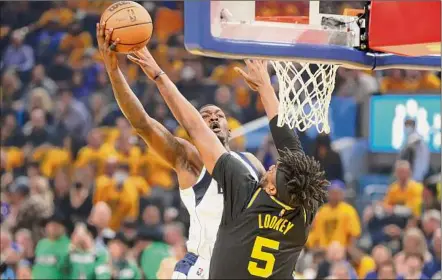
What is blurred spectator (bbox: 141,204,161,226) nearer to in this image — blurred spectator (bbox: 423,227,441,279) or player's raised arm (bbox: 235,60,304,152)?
blurred spectator (bbox: 423,227,441,279)

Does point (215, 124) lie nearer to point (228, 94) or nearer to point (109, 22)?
point (109, 22)

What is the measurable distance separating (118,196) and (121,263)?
1.55 m

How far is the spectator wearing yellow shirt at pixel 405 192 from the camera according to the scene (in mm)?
10039

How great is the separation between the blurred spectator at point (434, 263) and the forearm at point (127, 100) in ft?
14.6

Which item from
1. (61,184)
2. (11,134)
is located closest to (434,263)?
(61,184)

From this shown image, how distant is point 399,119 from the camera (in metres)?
11.3

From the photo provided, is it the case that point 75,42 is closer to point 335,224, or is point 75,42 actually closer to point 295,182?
point 335,224

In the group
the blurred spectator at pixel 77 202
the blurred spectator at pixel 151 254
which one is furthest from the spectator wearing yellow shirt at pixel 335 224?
the blurred spectator at pixel 77 202

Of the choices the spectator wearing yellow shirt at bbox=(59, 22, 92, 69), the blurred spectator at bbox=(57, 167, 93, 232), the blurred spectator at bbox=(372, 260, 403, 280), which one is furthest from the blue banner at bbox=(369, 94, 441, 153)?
the spectator wearing yellow shirt at bbox=(59, 22, 92, 69)

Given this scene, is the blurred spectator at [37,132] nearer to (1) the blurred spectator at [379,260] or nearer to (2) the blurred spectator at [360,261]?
(2) the blurred spectator at [360,261]

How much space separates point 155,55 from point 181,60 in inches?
15.8

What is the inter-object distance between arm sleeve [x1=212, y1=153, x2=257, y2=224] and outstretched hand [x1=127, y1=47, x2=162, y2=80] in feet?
2.45

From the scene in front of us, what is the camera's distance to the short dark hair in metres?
4.46

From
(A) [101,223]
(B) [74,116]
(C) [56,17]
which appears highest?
(C) [56,17]
